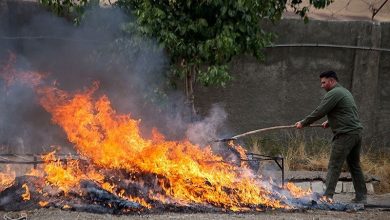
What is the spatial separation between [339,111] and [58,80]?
5259 millimetres

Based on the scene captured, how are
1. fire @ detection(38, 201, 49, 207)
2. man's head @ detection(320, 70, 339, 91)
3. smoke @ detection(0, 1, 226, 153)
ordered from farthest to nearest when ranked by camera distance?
smoke @ detection(0, 1, 226, 153) → man's head @ detection(320, 70, 339, 91) → fire @ detection(38, 201, 49, 207)

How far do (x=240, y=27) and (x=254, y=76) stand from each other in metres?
3.14

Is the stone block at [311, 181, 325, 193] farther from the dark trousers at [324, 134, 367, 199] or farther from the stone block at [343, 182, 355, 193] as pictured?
the dark trousers at [324, 134, 367, 199]

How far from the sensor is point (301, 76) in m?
12.3

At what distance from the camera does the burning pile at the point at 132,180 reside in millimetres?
7371

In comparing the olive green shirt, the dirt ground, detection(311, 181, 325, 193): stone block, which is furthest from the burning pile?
detection(311, 181, 325, 193): stone block

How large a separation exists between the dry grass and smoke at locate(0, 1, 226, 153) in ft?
4.70

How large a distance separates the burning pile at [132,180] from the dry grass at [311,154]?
2628mm

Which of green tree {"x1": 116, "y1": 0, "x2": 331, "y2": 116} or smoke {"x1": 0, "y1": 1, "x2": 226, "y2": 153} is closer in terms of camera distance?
green tree {"x1": 116, "y1": 0, "x2": 331, "y2": 116}

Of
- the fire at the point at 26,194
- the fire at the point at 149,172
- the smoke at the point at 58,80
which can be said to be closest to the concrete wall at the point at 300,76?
the smoke at the point at 58,80

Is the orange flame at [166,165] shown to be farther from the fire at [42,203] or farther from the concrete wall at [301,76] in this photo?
the concrete wall at [301,76]

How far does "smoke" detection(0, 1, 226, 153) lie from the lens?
395 inches

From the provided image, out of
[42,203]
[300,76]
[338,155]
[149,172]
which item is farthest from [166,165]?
[300,76]

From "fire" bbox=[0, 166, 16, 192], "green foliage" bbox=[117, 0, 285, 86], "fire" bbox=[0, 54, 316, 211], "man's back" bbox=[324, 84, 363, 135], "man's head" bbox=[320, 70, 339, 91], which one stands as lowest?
"fire" bbox=[0, 166, 16, 192]
